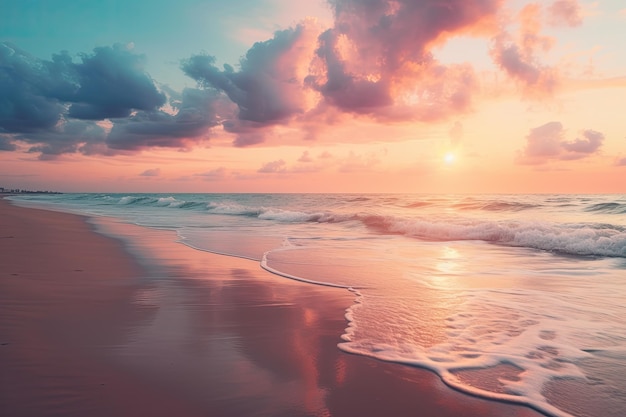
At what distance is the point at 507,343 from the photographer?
4.60 metres

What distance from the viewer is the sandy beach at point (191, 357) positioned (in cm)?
307

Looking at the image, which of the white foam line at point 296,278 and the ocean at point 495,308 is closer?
the ocean at point 495,308

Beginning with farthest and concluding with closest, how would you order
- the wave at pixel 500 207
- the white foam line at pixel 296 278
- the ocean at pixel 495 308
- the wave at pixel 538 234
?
1. the wave at pixel 500 207
2. the wave at pixel 538 234
3. the white foam line at pixel 296 278
4. the ocean at pixel 495 308

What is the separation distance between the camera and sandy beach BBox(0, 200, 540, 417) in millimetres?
3074

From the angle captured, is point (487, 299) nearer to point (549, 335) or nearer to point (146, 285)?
point (549, 335)

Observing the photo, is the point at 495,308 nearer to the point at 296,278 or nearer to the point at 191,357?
the point at 296,278

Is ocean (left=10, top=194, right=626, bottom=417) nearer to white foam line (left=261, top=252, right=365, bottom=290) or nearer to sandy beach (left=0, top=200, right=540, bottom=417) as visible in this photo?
white foam line (left=261, top=252, right=365, bottom=290)

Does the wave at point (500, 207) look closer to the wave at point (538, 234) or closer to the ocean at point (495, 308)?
the wave at point (538, 234)

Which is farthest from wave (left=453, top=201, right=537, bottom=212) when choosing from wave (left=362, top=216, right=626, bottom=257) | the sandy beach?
the sandy beach

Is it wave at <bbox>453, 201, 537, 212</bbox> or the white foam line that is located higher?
wave at <bbox>453, 201, 537, 212</bbox>

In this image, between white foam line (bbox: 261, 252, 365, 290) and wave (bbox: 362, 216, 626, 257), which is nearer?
white foam line (bbox: 261, 252, 365, 290)

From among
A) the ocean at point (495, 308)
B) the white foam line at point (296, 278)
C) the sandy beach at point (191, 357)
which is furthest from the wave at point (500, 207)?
the sandy beach at point (191, 357)

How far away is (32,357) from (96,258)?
6.67 meters

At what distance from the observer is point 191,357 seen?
3930mm
